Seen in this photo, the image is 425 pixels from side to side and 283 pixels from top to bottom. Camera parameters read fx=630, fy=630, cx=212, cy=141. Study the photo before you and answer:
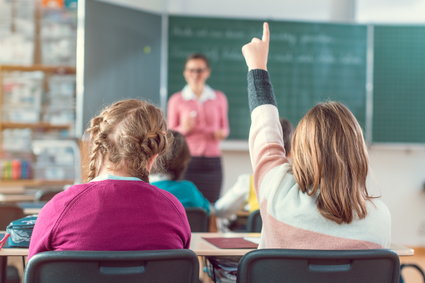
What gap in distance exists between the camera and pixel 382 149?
20.4ft

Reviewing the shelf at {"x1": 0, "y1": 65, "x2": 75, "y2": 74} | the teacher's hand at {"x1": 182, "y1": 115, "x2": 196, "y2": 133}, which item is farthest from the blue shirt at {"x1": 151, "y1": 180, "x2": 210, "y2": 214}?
the shelf at {"x1": 0, "y1": 65, "x2": 75, "y2": 74}

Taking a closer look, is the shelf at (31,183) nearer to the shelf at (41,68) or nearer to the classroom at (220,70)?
the classroom at (220,70)

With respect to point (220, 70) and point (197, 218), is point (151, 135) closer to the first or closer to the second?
point (197, 218)

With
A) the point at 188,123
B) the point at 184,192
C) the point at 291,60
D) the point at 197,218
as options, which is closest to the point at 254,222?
the point at 197,218

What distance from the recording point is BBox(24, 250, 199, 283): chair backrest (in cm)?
143

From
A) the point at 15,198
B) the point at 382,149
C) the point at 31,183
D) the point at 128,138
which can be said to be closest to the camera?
the point at 128,138

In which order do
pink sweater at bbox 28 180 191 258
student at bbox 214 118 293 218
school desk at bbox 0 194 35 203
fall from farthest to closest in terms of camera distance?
school desk at bbox 0 194 35 203 < student at bbox 214 118 293 218 < pink sweater at bbox 28 180 191 258

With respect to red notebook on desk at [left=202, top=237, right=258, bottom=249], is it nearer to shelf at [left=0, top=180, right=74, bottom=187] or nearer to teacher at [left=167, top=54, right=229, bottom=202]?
teacher at [left=167, top=54, right=229, bottom=202]

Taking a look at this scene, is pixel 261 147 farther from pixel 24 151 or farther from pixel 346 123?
pixel 24 151

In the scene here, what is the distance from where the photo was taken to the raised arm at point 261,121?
1758 mm

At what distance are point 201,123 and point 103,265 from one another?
370cm

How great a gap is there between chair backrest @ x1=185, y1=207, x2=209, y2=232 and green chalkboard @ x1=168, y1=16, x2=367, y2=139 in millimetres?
3041

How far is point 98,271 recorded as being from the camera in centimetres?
146

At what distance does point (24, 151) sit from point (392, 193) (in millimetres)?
3582
